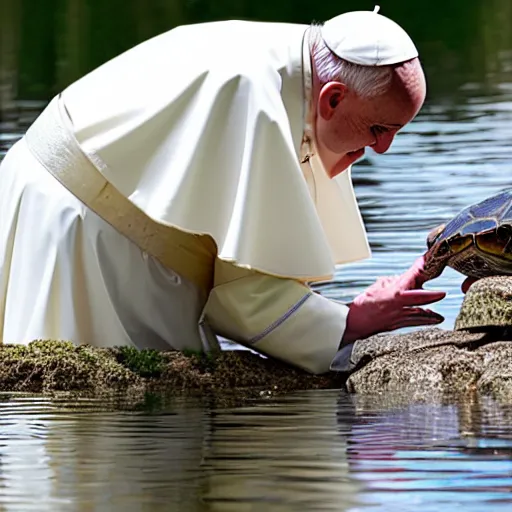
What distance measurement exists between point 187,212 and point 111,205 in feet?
1.10

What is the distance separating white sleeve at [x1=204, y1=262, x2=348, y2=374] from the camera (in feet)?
26.6

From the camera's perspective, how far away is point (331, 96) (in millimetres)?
8188

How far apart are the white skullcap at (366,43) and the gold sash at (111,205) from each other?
916mm

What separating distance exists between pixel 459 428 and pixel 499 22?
32048 millimetres

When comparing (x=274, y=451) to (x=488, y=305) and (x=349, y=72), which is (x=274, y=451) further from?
(x=349, y=72)

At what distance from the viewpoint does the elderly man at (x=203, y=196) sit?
8047mm

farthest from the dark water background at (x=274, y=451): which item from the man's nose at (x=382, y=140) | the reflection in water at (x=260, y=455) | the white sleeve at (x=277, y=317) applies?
the man's nose at (x=382, y=140)

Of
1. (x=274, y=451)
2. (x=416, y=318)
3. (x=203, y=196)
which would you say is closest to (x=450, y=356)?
(x=416, y=318)

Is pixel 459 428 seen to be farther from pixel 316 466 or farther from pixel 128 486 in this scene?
pixel 128 486

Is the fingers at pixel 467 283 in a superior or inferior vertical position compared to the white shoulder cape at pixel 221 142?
inferior

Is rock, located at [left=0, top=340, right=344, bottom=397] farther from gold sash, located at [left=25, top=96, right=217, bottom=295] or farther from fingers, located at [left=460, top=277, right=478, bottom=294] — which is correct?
fingers, located at [left=460, top=277, right=478, bottom=294]

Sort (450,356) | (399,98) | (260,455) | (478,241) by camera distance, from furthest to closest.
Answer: (478,241) < (399,98) < (450,356) < (260,455)

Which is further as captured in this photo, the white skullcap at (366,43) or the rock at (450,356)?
the white skullcap at (366,43)

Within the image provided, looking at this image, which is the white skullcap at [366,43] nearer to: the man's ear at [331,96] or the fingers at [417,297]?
the man's ear at [331,96]
